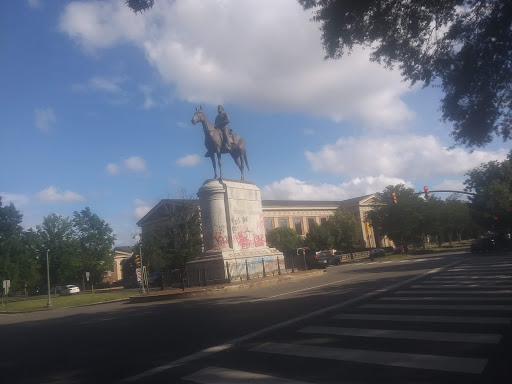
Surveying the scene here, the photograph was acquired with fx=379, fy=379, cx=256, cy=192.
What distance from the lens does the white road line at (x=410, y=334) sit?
6070mm

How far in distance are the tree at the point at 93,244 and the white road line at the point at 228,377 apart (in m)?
44.5

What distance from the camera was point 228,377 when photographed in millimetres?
5297

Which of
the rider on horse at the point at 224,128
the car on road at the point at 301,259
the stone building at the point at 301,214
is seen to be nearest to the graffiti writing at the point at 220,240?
the car on road at the point at 301,259

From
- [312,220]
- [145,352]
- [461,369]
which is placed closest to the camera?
[461,369]

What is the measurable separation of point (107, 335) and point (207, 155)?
1648cm

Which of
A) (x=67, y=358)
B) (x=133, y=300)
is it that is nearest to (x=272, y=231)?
(x=133, y=300)

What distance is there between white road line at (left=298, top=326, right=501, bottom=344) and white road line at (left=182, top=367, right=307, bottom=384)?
2.45 metres

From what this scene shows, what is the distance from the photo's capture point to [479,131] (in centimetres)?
1298

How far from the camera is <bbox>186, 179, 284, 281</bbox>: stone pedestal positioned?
21.9m

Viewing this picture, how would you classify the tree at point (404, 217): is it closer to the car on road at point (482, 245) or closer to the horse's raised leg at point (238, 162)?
the car on road at point (482, 245)

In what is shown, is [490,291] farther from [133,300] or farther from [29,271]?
[29,271]

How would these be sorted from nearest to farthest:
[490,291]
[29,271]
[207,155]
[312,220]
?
1. [490,291]
2. [207,155]
3. [29,271]
4. [312,220]

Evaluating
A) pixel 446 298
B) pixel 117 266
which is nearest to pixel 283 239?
pixel 117 266

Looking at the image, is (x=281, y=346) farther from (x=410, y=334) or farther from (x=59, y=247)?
(x=59, y=247)
